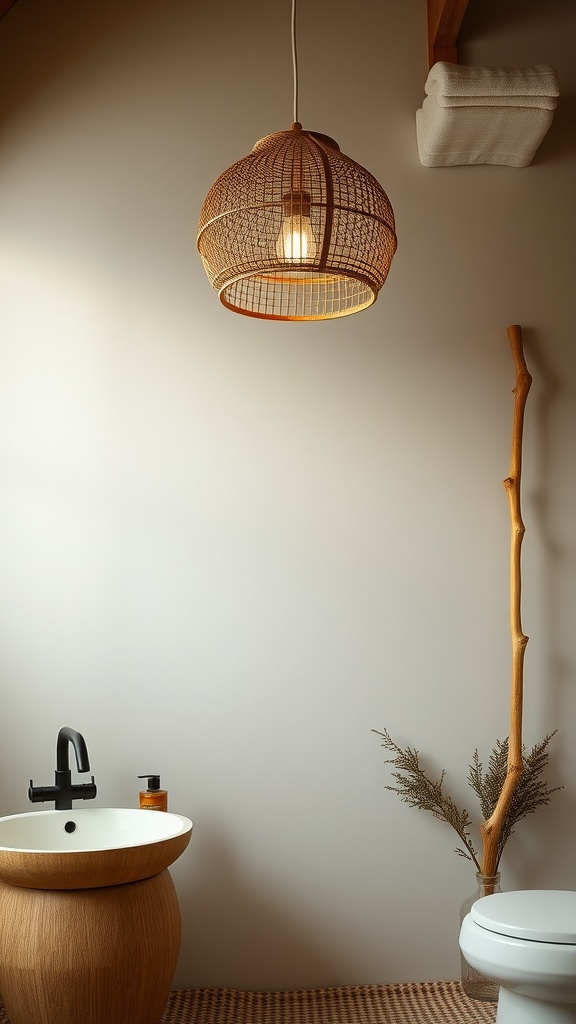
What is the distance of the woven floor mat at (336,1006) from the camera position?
7.13 ft

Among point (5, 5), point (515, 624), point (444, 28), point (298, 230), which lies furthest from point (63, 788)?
point (444, 28)

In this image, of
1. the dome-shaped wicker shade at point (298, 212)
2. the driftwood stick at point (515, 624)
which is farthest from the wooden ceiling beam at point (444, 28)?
the dome-shaped wicker shade at point (298, 212)

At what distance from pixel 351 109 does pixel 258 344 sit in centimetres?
75

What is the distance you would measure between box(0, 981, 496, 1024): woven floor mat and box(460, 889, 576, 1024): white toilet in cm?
35

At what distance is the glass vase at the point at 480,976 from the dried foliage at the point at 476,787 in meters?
0.05

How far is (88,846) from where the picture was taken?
2.11 meters

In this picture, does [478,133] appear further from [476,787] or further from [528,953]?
[528,953]

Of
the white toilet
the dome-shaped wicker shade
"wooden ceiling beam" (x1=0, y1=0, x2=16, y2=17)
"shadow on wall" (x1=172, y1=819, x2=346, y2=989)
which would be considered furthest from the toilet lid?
"wooden ceiling beam" (x1=0, y1=0, x2=16, y2=17)

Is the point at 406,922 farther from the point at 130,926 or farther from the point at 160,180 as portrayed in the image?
the point at 160,180

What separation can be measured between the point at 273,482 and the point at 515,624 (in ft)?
2.48

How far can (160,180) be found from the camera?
2537 mm

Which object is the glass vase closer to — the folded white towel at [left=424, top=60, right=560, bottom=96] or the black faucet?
the black faucet

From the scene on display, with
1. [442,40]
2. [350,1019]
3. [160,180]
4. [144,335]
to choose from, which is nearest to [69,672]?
[144,335]

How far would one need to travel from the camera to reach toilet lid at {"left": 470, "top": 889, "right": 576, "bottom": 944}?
1749 millimetres
